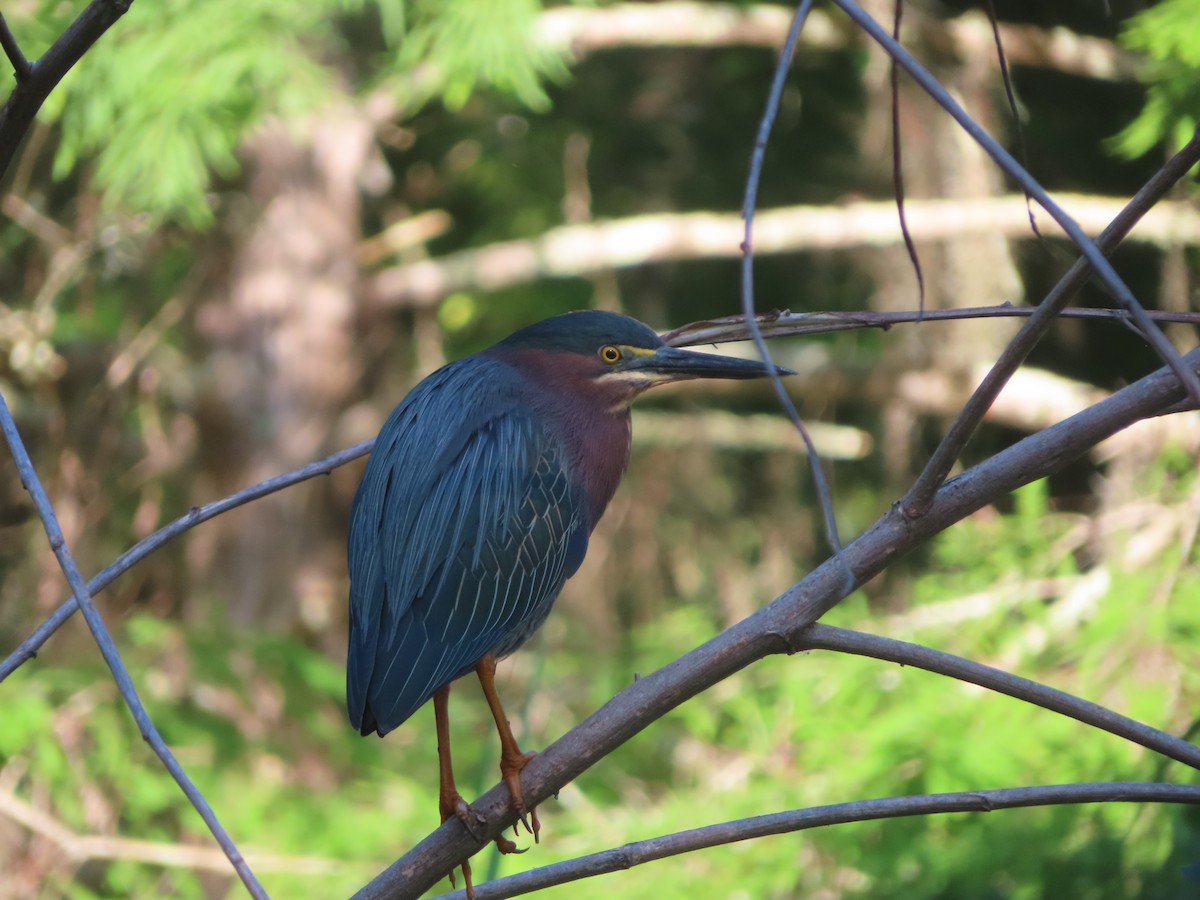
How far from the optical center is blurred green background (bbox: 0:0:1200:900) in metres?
4.89

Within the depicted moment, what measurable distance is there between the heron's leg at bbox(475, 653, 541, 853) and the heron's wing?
0.17 ft

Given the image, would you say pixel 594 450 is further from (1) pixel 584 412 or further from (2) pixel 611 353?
(2) pixel 611 353

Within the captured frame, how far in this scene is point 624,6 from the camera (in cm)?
694

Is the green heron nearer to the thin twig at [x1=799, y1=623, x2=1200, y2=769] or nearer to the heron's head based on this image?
the heron's head

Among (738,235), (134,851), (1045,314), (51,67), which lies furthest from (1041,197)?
(134,851)

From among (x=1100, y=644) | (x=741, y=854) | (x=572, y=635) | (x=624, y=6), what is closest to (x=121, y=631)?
(x=572, y=635)

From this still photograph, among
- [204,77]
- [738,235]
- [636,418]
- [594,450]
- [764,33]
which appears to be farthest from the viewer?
[636,418]

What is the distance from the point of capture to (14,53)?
1.54 m

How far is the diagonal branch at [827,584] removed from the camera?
68.9 inches

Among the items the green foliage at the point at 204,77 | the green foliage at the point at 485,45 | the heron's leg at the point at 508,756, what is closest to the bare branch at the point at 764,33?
the green foliage at the point at 485,45

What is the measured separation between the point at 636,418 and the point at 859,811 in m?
6.19

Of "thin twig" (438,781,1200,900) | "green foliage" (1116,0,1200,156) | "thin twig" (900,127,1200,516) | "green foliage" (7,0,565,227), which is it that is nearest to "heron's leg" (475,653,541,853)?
"thin twig" (438,781,1200,900)

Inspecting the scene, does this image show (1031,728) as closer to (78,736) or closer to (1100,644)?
(1100,644)

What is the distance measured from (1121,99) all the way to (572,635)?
4.55m
